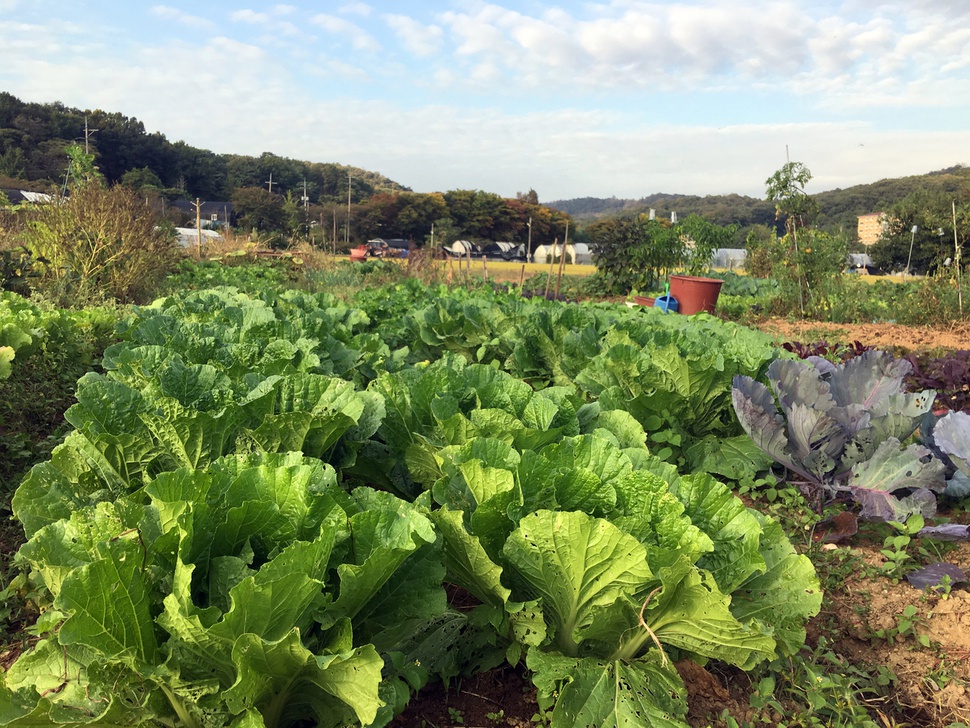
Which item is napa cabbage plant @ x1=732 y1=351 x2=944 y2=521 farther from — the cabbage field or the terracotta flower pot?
the terracotta flower pot

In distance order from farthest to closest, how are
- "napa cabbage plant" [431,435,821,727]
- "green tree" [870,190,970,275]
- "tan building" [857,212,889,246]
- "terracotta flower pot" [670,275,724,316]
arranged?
"tan building" [857,212,889,246] → "green tree" [870,190,970,275] → "terracotta flower pot" [670,275,724,316] → "napa cabbage plant" [431,435,821,727]

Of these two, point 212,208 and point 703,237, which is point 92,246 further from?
point 212,208

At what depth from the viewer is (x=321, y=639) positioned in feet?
5.28

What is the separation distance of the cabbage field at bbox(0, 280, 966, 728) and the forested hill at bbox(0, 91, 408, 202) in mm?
52401

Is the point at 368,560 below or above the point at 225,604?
above

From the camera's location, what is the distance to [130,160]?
6341 cm

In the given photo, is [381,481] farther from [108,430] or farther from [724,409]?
[724,409]

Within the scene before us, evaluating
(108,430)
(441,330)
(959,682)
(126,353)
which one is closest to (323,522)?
(108,430)

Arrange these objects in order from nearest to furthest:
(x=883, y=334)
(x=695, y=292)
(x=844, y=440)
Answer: (x=844, y=440) → (x=883, y=334) → (x=695, y=292)

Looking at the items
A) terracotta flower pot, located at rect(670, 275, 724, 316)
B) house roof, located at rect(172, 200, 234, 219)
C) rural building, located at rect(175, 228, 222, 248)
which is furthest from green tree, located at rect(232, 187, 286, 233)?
terracotta flower pot, located at rect(670, 275, 724, 316)

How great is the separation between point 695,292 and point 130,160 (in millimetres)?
68396

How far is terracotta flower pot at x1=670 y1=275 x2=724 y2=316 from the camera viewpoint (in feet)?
35.1

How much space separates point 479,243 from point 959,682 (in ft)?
212

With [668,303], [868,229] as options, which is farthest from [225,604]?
[868,229]
